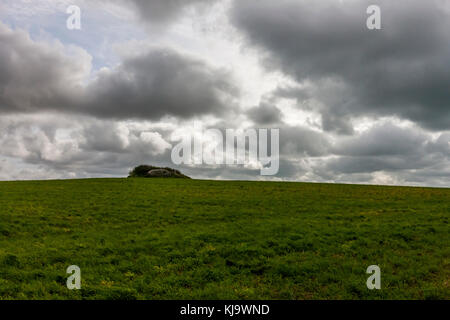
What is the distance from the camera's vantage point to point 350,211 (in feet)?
103

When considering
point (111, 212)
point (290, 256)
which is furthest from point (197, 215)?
point (290, 256)

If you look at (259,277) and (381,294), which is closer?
(381,294)

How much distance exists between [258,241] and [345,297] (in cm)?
691

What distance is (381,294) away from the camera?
1191cm

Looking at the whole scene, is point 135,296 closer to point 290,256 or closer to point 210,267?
point 210,267

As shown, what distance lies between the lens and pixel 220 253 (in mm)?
16188

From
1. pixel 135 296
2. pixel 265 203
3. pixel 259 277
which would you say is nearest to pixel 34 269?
pixel 135 296

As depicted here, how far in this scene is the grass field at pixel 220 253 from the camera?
39.9ft

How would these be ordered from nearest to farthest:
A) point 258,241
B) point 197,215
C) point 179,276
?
point 179,276, point 258,241, point 197,215

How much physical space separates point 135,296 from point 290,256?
811 centimetres

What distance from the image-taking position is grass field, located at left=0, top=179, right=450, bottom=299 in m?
12.2
